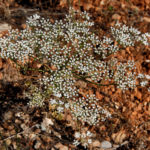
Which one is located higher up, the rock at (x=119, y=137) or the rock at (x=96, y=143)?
the rock at (x=119, y=137)

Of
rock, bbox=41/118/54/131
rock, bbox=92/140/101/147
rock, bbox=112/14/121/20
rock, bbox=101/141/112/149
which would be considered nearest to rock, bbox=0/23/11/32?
rock, bbox=41/118/54/131

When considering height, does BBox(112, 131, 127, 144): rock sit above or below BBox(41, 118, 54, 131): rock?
below

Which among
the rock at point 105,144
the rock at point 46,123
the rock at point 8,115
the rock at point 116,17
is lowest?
the rock at point 105,144

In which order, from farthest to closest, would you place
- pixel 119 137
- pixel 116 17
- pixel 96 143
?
pixel 116 17, pixel 119 137, pixel 96 143

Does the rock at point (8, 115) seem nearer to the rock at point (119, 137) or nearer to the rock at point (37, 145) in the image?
the rock at point (37, 145)

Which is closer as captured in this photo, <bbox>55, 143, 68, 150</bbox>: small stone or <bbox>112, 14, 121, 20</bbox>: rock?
<bbox>55, 143, 68, 150</bbox>: small stone

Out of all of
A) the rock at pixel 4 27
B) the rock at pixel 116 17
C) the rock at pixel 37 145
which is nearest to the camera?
the rock at pixel 37 145

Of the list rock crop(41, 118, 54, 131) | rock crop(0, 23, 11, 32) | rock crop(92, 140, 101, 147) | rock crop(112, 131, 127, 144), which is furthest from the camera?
rock crop(0, 23, 11, 32)

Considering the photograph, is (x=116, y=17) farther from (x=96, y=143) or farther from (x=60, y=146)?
(x=60, y=146)

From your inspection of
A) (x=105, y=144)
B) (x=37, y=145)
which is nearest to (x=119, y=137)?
(x=105, y=144)

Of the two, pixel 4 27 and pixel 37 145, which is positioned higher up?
pixel 4 27

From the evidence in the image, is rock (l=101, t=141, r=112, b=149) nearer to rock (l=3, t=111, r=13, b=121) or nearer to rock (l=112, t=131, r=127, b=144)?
rock (l=112, t=131, r=127, b=144)

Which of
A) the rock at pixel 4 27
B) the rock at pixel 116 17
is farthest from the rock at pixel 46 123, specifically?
the rock at pixel 116 17
